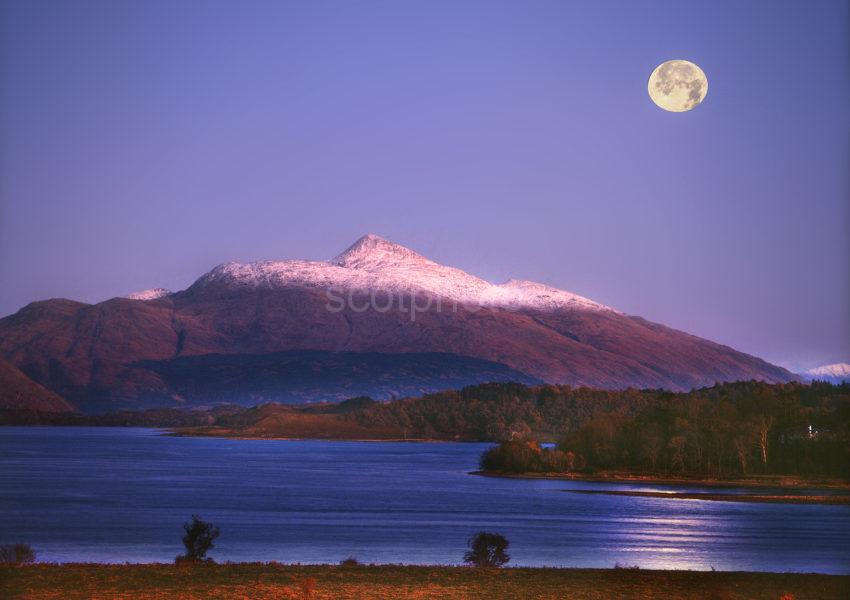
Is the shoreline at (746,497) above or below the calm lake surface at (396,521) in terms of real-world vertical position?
above

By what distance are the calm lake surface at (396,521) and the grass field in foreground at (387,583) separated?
8461mm

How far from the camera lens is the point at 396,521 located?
5950cm

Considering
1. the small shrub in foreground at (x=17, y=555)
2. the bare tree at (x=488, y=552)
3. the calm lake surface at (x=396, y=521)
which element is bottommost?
the calm lake surface at (x=396, y=521)

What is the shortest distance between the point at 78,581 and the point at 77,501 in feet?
166

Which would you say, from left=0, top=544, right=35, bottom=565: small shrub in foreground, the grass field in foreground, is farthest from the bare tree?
left=0, top=544, right=35, bottom=565: small shrub in foreground

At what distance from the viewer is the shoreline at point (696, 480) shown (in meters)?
86.9

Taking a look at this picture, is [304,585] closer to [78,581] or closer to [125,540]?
[78,581]

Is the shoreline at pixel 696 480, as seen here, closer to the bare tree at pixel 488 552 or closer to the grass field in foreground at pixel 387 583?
the bare tree at pixel 488 552

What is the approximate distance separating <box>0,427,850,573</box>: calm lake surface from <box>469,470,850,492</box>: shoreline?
2874 mm

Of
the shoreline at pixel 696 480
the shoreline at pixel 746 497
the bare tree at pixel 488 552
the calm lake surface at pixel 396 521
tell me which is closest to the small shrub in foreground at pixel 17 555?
the calm lake surface at pixel 396 521

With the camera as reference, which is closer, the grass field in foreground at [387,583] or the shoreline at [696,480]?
the grass field in foreground at [387,583]

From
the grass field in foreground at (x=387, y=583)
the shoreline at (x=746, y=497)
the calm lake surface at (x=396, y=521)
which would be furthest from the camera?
the shoreline at (x=746, y=497)

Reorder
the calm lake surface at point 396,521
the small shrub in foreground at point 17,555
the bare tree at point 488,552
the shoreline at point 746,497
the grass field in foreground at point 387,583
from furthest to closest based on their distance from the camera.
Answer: the shoreline at point 746,497 → the calm lake surface at point 396,521 → the bare tree at point 488,552 → the small shrub in foreground at point 17,555 → the grass field in foreground at point 387,583

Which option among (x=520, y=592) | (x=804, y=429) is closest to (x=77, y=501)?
(x=520, y=592)
